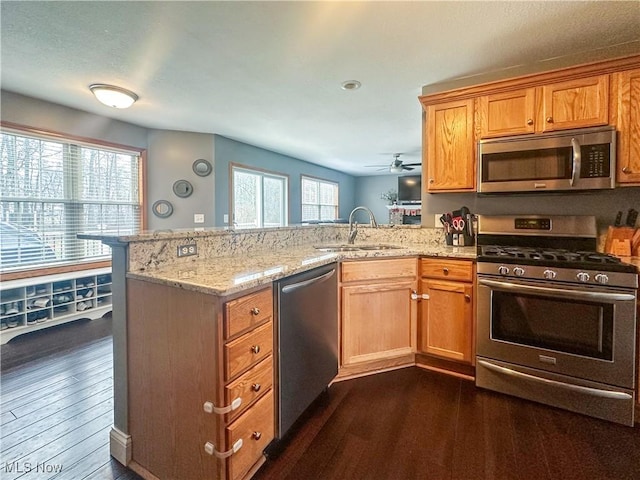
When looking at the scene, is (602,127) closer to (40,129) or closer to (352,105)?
(352,105)

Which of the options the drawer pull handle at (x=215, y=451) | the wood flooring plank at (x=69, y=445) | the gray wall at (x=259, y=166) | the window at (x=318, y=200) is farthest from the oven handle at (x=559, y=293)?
the window at (x=318, y=200)

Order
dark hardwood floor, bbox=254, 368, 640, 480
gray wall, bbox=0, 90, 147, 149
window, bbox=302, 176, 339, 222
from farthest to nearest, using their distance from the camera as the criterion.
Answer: window, bbox=302, 176, 339, 222 < gray wall, bbox=0, 90, 147, 149 < dark hardwood floor, bbox=254, 368, 640, 480

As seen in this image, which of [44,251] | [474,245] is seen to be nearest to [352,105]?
[474,245]

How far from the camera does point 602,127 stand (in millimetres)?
2037

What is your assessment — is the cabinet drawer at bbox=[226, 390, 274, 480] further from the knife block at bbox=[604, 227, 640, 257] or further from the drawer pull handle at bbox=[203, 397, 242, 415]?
the knife block at bbox=[604, 227, 640, 257]

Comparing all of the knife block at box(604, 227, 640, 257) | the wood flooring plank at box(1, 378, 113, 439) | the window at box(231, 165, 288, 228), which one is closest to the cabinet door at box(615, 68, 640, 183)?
the knife block at box(604, 227, 640, 257)

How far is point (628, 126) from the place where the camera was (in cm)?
199

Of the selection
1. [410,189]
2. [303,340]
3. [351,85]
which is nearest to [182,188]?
[351,85]

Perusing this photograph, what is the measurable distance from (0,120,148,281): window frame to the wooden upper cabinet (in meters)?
4.92

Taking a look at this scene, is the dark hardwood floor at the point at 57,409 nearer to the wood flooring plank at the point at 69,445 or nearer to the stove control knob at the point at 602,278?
the wood flooring plank at the point at 69,445

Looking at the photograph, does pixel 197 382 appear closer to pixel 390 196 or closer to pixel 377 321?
pixel 377 321

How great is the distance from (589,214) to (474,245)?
79 cm

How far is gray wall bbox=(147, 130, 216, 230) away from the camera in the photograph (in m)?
4.47

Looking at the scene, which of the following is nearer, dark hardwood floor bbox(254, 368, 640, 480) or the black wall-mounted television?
dark hardwood floor bbox(254, 368, 640, 480)
